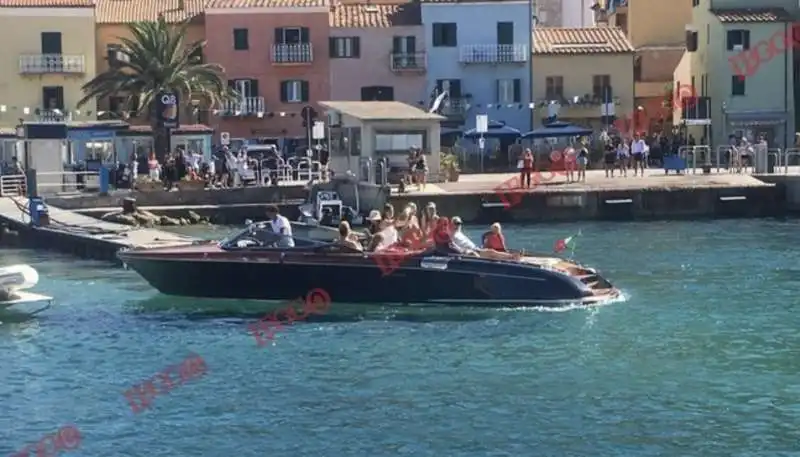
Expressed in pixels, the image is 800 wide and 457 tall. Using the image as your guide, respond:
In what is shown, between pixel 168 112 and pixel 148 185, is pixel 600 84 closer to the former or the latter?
pixel 168 112

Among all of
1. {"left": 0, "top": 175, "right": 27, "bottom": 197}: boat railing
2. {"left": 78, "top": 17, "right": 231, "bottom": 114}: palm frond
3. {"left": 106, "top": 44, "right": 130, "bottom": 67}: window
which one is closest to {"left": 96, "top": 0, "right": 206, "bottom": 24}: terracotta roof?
{"left": 106, "top": 44, "right": 130, "bottom": 67}: window

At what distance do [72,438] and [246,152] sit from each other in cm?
4386

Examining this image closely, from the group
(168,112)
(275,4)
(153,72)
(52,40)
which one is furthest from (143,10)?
(168,112)

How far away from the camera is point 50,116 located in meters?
71.9

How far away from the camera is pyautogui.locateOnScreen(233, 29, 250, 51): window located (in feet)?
246

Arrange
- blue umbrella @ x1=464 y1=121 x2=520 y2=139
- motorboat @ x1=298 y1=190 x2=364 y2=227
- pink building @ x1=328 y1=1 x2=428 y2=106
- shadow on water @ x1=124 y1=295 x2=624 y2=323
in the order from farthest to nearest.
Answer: pink building @ x1=328 y1=1 x2=428 y2=106, blue umbrella @ x1=464 y1=121 x2=520 y2=139, motorboat @ x1=298 y1=190 x2=364 y2=227, shadow on water @ x1=124 y1=295 x2=624 y2=323

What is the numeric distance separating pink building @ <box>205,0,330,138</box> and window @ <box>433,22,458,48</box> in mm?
5325

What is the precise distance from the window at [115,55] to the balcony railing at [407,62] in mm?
13015

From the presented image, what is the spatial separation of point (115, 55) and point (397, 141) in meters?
21.7

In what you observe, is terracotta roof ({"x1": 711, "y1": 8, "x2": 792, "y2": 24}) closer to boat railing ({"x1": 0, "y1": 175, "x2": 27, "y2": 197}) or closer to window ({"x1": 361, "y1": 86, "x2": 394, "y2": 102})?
window ({"x1": 361, "y1": 86, "x2": 394, "y2": 102})

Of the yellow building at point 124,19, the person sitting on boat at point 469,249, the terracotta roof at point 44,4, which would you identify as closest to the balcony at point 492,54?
the yellow building at point 124,19

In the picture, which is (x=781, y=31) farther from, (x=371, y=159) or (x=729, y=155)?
(x=371, y=159)

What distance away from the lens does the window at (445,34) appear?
249 feet

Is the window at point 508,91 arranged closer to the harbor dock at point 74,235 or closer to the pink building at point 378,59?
the pink building at point 378,59
